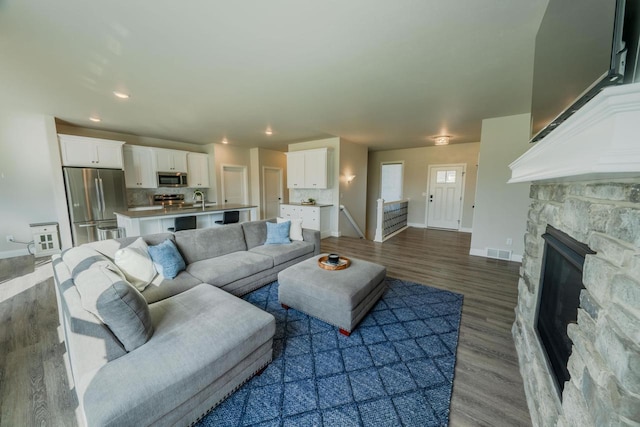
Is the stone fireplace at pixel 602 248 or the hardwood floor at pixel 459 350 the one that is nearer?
the stone fireplace at pixel 602 248

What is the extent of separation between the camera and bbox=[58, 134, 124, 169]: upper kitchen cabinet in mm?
4426

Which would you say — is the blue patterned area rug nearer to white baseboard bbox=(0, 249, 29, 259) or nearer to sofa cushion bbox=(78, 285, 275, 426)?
sofa cushion bbox=(78, 285, 275, 426)

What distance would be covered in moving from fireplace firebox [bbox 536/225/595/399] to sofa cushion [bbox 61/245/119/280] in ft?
9.44

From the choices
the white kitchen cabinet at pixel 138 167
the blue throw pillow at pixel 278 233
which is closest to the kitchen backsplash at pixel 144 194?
the white kitchen cabinet at pixel 138 167

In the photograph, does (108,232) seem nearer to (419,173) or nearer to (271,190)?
(271,190)

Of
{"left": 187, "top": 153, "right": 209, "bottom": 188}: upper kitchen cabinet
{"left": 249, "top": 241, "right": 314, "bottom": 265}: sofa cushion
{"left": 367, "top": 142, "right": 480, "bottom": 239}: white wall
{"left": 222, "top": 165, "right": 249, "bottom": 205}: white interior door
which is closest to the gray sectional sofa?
{"left": 249, "top": 241, "right": 314, "bottom": 265}: sofa cushion

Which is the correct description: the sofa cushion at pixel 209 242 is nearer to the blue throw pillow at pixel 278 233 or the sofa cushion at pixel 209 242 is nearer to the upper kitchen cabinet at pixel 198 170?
the blue throw pillow at pixel 278 233

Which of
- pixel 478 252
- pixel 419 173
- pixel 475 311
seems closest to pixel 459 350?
pixel 475 311

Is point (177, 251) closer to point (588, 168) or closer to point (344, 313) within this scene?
point (344, 313)

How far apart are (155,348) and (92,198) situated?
16.5ft

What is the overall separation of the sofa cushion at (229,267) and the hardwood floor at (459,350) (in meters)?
1.15

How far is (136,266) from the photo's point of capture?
6.91 ft

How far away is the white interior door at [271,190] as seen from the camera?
7.85 m

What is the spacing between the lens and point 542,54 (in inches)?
67.1
